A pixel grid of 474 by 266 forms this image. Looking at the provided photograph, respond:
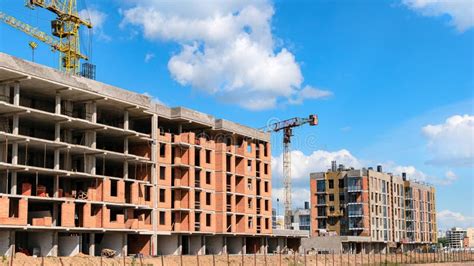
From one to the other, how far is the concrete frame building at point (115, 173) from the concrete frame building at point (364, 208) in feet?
137

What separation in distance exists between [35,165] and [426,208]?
124m

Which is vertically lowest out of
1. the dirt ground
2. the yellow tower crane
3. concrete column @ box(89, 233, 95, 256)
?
the dirt ground

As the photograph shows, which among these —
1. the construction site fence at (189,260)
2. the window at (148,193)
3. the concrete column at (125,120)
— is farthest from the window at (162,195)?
the concrete column at (125,120)

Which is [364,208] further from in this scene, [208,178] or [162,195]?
[162,195]

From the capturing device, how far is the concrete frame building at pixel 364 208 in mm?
135875

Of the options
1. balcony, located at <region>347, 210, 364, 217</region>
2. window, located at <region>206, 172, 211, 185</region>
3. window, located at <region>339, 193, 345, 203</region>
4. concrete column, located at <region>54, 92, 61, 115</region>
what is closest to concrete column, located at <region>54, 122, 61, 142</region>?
concrete column, located at <region>54, 92, 61, 115</region>

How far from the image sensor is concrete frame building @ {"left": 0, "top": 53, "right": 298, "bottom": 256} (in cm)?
6078

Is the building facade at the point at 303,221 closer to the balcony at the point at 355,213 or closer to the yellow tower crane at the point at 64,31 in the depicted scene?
the balcony at the point at 355,213

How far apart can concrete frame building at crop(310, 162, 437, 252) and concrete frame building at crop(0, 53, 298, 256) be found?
137ft

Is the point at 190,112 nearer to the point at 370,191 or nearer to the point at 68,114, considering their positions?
the point at 68,114

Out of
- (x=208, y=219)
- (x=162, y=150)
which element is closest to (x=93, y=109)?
(x=162, y=150)

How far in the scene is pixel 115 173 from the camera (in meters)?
77.2

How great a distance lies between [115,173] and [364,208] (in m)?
71.7

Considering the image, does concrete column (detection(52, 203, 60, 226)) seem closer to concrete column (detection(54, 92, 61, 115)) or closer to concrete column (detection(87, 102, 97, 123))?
concrete column (detection(54, 92, 61, 115))
